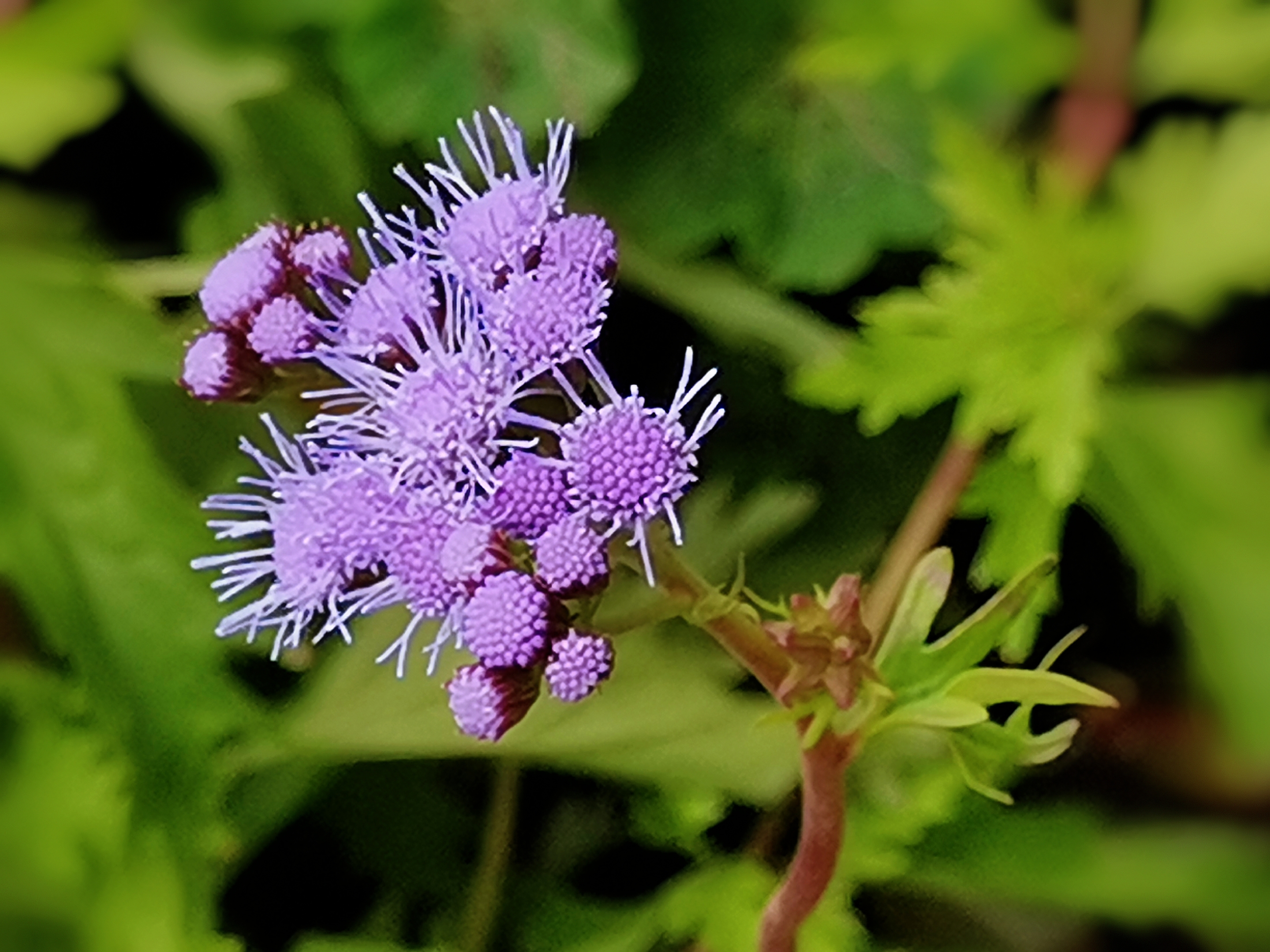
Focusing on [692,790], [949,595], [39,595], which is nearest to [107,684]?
[39,595]

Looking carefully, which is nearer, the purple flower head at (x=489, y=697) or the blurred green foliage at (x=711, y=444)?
the purple flower head at (x=489, y=697)

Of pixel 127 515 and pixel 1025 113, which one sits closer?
pixel 127 515

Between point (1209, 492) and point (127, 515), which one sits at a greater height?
point (127, 515)

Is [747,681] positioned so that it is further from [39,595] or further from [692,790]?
[39,595]

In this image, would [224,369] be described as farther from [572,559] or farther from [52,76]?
[52,76]

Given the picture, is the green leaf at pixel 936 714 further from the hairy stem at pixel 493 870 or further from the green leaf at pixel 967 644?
the hairy stem at pixel 493 870

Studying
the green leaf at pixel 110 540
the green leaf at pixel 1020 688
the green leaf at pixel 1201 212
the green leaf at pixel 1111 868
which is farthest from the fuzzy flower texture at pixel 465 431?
the green leaf at pixel 1201 212

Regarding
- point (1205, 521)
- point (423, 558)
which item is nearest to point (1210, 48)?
point (1205, 521)
